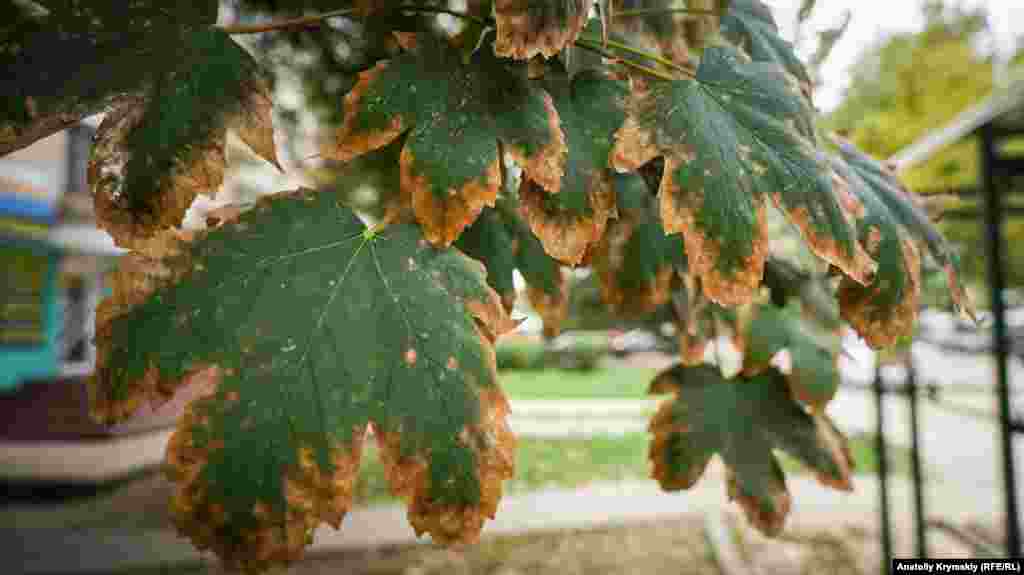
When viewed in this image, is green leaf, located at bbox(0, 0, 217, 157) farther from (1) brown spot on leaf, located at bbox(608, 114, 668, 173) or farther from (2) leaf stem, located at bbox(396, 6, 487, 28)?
(1) brown spot on leaf, located at bbox(608, 114, 668, 173)

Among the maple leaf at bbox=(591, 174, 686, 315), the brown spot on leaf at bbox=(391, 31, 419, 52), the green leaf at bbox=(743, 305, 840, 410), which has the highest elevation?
the brown spot on leaf at bbox=(391, 31, 419, 52)

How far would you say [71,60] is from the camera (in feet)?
2.54

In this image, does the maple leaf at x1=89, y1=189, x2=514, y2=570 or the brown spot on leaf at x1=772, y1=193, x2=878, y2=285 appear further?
the brown spot on leaf at x1=772, y1=193, x2=878, y2=285

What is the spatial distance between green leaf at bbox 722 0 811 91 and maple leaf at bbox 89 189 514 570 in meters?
0.82

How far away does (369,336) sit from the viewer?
74 centimetres

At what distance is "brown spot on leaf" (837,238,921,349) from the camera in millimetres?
872

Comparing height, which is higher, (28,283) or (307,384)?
(307,384)

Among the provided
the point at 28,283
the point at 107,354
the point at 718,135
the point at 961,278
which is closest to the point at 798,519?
the point at 961,278

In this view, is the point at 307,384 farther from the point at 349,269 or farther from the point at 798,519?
the point at 798,519

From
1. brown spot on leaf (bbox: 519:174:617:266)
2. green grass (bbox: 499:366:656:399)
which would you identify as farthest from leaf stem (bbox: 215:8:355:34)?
green grass (bbox: 499:366:656:399)

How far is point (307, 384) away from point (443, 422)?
0.54 feet

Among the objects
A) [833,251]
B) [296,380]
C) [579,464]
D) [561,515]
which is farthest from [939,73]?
[296,380]

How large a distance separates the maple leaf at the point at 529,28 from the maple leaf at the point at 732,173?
0.16m

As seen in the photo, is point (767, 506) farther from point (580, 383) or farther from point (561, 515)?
point (580, 383)
